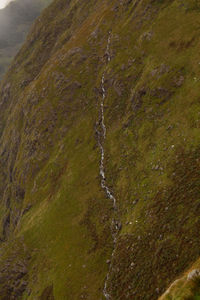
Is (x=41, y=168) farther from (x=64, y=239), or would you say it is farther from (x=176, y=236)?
(x=176, y=236)

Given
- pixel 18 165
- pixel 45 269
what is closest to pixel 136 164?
pixel 45 269

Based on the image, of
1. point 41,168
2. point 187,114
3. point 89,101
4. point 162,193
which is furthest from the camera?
point 41,168

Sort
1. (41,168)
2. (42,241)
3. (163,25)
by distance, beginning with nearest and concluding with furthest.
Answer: (42,241)
(163,25)
(41,168)

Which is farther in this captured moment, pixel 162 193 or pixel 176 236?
pixel 162 193

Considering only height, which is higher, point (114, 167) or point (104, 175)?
point (114, 167)

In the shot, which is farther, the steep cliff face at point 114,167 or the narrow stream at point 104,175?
the narrow stream at point 104,175

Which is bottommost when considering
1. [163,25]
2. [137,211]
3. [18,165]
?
[18,165]

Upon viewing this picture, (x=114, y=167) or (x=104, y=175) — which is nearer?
(x=114, y=167)

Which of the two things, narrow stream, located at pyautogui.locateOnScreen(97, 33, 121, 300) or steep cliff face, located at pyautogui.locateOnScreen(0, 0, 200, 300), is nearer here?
steep cliff face, located at pyautogui.locateOnScreen(0, 0, 200, 300)
